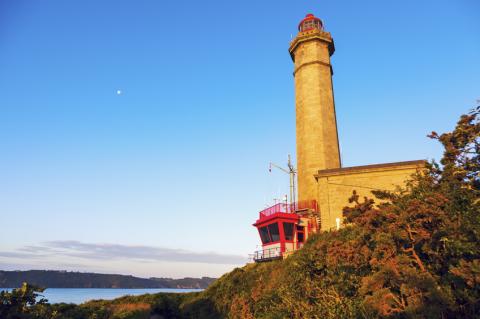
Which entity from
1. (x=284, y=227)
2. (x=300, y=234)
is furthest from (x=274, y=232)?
(x=300, y=234)

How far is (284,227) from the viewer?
34.0 m

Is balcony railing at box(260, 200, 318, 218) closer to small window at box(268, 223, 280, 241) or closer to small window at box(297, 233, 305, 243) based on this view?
small window at box(268, 223, 280, 241)

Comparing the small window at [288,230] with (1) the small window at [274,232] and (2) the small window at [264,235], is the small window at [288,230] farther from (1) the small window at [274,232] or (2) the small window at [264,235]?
(2) the small window at [264,235]

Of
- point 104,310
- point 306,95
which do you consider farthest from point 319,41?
point 104,310

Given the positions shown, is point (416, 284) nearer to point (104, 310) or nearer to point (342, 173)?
point (342, 173)

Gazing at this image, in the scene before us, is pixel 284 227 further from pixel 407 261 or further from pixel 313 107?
pixel 407 261

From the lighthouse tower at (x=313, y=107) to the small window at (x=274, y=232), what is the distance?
5.54 m

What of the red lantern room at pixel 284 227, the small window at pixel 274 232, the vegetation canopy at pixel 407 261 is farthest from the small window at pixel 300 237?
the vegetation canopy at pixel 407 261

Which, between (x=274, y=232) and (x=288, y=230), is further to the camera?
(x=274, y=232)

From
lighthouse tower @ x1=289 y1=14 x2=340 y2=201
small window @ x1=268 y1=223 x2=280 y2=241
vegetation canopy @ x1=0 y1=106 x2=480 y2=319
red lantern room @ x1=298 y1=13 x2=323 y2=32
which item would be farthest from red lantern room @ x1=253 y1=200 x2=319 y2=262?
red lantern room @ x1=298 y1=13 x2=323 y2=32

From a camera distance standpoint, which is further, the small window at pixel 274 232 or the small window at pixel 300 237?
the small window at pixel 300 237

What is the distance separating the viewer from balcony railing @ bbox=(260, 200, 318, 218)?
117ft

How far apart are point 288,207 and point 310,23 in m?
26.9

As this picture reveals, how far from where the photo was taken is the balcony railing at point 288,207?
3566 cm
